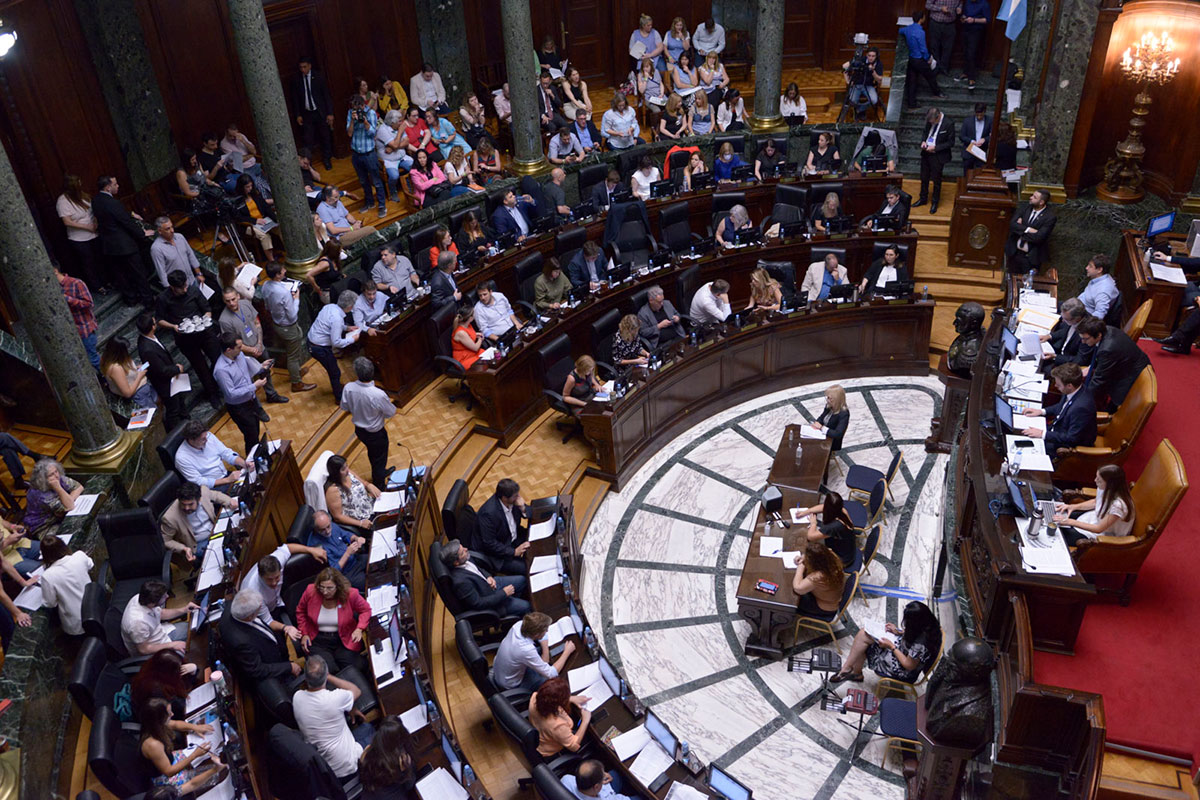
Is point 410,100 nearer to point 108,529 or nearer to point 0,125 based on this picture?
point 0,125

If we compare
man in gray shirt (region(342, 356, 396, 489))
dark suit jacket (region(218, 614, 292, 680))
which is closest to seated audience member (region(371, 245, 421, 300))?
man in gray shirt (region(342, 356, 396, 489))

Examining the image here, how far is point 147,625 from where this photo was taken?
6488 mm

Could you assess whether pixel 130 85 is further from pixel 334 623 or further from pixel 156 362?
pixel 334 623

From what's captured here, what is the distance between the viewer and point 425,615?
25.9 ft

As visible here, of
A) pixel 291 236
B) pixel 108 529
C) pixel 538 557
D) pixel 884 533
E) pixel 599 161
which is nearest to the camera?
pixel 108 529

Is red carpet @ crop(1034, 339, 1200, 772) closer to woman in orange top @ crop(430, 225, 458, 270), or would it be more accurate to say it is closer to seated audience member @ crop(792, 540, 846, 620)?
seated audience member @ crop(792, 540, 846, 620)

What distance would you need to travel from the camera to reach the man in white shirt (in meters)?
7.70

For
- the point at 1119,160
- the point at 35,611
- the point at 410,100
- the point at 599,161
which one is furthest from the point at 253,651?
the point at 1119,160

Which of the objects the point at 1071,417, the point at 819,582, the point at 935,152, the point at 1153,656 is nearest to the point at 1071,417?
the point at 1071,417

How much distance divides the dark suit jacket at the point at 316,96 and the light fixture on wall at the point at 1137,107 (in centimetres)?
1020

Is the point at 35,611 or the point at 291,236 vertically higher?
the point at 291,236

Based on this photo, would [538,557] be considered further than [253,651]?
Yes

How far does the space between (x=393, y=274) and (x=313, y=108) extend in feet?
14.4

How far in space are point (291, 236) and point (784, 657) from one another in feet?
21.9
